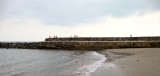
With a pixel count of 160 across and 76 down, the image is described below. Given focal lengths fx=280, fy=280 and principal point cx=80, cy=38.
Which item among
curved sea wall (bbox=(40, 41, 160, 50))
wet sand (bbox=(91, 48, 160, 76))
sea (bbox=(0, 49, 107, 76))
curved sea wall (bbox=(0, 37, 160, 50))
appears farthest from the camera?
curved sea wall (bbox=(0, 37, 160, 50))

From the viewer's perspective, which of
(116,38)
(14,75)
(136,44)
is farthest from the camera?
(116,38)

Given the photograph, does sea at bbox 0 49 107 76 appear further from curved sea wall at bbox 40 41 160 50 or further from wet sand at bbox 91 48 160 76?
curved sea wall at bbox 40 41 160 50

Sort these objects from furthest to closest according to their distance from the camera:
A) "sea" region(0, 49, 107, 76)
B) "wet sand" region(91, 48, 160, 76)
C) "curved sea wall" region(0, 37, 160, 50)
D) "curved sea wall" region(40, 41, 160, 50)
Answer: "curved sea wall" region(0, 37, 160, 50) → "curved sea wall" region(40, 41, 160, 50) → "sea" region(0, 49, 107, 76) → "wet sand" region(91, 48, 160, 76)

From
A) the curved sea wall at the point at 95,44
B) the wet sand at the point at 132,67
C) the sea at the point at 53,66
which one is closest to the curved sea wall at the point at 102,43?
the curved sea wall at the point at 95,44

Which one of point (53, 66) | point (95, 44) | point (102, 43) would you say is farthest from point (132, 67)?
point (95, 44)

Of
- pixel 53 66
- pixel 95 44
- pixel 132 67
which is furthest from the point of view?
pixel 95 44

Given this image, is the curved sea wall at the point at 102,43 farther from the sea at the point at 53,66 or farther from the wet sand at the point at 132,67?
the wet sand at the point at 132,67

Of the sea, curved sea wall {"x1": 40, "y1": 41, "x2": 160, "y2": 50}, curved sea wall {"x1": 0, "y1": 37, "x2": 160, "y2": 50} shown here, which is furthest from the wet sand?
curved sea wall {"x1": 0, "y1": 37, "x2": 160, "y2": 50}

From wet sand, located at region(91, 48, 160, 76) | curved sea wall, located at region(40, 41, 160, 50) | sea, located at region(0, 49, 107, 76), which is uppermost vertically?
curved sea wall, located at region(40, 41, 160, 50)

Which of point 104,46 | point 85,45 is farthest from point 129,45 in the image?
point 85,45

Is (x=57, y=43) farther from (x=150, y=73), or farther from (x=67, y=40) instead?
(x=150, y=73)

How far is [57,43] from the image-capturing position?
4803 centimetres

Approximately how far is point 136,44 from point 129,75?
1177 inches

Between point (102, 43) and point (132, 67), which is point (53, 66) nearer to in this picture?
point (132, 67)
